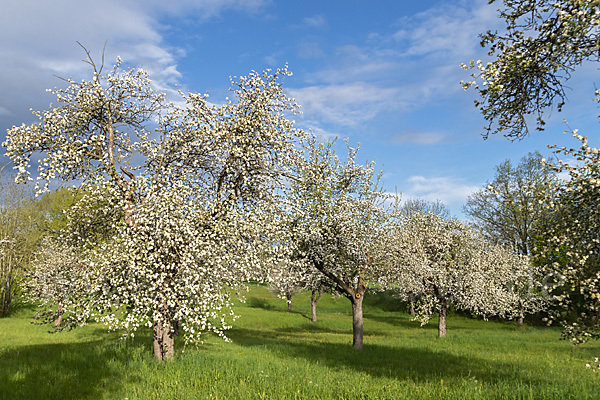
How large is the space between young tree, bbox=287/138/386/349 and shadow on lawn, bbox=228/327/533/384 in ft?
8.17

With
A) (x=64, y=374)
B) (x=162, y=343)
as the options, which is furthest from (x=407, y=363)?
(x=64, y=374)

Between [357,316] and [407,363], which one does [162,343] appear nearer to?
[407,363]

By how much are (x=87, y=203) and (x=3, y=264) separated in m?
38.4

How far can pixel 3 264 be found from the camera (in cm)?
4431

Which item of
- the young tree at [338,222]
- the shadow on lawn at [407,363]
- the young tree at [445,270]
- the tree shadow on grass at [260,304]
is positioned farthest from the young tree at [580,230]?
the tree shadow on grass at [260,304]

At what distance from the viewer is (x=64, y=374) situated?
13.3 metres

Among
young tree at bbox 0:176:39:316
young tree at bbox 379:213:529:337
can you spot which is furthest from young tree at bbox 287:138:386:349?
young tree at bbox 0:176:39:316

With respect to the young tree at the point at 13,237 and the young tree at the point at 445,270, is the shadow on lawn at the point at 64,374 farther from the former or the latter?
the young tree at the point at 13,237

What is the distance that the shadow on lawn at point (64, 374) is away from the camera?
1169 centimetres

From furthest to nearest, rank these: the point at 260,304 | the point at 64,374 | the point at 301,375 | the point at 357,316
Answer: the point at 260,304, the point at 357,316, the point at 301,375, the point at 64,374

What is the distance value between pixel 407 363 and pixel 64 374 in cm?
1429

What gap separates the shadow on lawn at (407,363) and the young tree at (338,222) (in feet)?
8.17

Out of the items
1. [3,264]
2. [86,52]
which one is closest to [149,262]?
[86,52]

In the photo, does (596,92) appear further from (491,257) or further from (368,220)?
(491,257)
